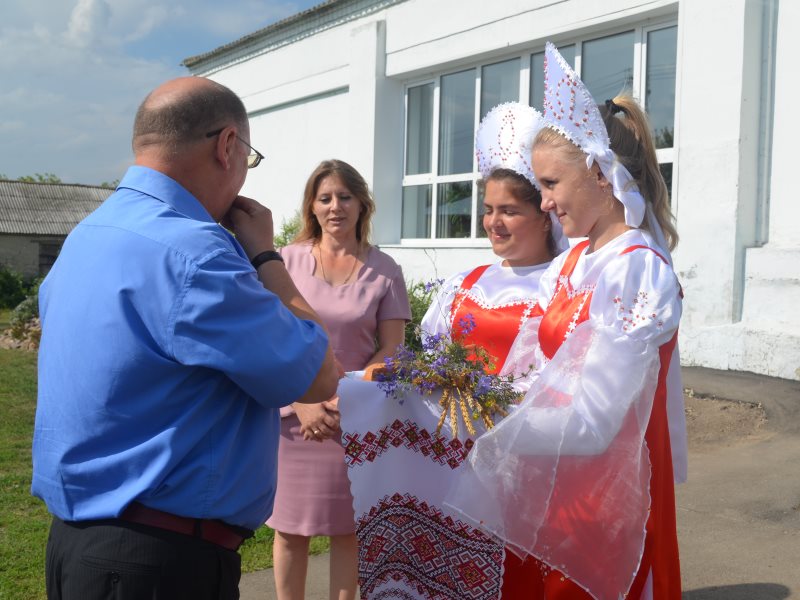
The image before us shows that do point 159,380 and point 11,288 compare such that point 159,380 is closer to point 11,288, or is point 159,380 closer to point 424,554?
point 424,554

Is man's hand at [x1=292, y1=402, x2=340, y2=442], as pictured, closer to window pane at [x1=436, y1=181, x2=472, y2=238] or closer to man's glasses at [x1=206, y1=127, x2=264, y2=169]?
man's glasses at [x1=206, y1=127, x2=264, y2=169]

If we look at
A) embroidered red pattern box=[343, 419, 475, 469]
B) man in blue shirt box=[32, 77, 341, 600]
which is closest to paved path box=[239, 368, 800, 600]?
embroidered red pattern box=[343, 419, 475, 469]

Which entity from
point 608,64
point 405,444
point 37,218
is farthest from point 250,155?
point 37,218

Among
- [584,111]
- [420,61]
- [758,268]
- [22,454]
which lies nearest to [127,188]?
[584,111]

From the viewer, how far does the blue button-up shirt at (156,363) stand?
5.76 feet

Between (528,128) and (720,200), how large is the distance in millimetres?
4988

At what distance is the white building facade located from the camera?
24.4 feet

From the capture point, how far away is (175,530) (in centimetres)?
184

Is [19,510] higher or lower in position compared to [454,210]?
lower

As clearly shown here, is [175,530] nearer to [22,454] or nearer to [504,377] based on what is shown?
[504,377]

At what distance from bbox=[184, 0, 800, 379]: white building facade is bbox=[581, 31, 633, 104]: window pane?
18mm

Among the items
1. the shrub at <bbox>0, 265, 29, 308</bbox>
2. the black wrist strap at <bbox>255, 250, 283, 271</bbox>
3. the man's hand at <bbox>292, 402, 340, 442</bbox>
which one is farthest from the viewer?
the shrub at <bbox>0, 265, 29, 308</bbox>

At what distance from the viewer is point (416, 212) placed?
40.8 feet

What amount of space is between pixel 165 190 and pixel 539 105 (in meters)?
8.84
